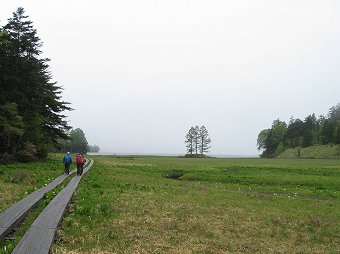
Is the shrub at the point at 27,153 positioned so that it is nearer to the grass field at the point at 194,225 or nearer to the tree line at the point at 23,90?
the tree line at the point at 23,90

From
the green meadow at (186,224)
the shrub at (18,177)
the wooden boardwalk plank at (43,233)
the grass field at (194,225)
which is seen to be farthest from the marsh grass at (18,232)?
the shrub at (18,177)

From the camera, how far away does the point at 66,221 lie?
11.8 metres

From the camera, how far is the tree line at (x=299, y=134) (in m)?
149

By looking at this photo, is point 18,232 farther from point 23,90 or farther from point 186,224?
point 23,90

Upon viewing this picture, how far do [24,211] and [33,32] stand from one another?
40.3 metres

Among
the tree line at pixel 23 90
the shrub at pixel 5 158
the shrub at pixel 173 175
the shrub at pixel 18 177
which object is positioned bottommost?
the shrub at pixel 173 175

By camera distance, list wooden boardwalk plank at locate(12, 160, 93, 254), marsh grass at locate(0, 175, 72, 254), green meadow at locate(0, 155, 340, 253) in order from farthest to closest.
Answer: green meadow at locate(0, 155, 340, 253) → marsh grass at locate(0, 175, 72, 254) → wooden boardwalk plank at locate(12, 160, 93, 254)

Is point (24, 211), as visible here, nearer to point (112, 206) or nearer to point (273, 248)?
point (112, 206)

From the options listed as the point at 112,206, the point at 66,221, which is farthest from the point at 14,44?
the point at 66,221

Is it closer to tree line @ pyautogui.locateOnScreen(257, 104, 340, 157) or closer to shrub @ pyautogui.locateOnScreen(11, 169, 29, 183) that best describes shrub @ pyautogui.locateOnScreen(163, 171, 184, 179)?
shrub @ pyautogui.locateOnScreen(11, 169, 29, 183)

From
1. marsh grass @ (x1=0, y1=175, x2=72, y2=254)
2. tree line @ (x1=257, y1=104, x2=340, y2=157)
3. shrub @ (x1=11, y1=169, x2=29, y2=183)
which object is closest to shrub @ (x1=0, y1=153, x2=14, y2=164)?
shrub @ (x1=11, y1=169, x2=29, y2=183)

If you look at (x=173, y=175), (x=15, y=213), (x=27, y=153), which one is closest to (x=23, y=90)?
(x=27, y=153)

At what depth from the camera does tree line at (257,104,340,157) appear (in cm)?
14938

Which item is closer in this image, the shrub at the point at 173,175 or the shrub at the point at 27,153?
the shrub at the point at 27,153
